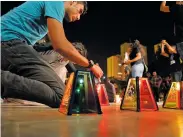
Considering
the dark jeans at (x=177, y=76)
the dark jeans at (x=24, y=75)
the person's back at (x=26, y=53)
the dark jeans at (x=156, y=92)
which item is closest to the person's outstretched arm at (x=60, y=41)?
the person's back at (x=26, y=53)

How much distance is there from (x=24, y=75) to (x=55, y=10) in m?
0.69

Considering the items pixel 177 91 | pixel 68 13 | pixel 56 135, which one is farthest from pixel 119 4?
pixel 56 135

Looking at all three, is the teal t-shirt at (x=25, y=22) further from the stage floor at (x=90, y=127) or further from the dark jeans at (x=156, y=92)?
the dark jeans at (x=156, y=92)

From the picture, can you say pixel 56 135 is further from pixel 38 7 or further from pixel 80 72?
pixel 38 7

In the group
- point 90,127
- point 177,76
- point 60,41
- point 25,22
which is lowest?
point 90,127

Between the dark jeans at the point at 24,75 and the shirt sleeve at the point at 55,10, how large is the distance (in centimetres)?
41

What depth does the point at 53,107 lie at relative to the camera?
2.70 m

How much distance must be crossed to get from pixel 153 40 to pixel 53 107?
6.26m

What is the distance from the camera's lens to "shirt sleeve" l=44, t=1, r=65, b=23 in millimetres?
1990

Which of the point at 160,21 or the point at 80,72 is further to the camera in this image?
the point at 160,21

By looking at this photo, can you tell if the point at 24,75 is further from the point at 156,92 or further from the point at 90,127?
the point at 156,92

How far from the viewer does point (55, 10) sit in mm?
2010

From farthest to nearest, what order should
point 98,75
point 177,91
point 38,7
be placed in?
point 177,91
point 38,7
point 98,75

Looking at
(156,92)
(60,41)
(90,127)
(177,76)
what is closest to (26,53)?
(60,41)
